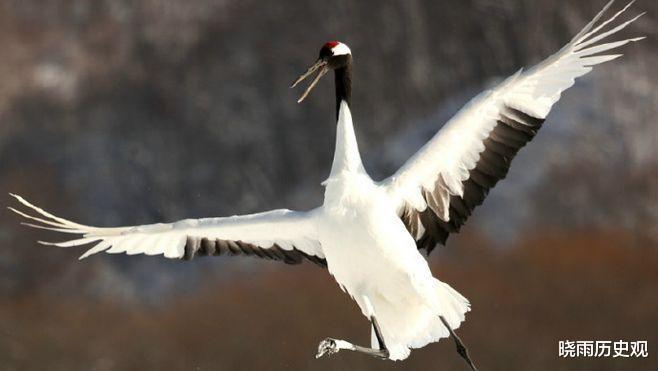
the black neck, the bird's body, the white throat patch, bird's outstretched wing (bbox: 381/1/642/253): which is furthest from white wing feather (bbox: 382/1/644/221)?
the white throat patch

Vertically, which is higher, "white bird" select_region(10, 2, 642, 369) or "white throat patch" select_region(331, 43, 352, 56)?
"white throat patch" select_region(331, 43, 352, 56)

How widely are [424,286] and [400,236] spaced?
0.59 ft

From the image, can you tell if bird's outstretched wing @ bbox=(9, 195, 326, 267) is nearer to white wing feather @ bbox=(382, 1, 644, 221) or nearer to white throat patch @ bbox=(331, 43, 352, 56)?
white wing feather @ bbox=(382, 1, 644, 221)

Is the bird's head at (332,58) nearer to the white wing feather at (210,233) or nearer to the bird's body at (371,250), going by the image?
the bird's body at (371,250)

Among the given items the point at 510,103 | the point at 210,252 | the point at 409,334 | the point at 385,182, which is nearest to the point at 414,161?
the point at 385,182

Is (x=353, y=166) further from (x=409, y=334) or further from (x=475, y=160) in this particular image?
(x=409, y=334)

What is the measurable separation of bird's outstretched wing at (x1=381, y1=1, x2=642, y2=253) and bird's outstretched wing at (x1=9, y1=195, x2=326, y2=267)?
353mm

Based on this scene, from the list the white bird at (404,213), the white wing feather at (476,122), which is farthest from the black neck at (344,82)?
the white wing feather at (476,122)

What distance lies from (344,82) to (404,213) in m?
0.47

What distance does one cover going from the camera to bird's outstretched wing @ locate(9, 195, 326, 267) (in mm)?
3295

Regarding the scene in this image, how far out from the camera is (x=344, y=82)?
10.7 ft

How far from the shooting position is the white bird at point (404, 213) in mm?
3008

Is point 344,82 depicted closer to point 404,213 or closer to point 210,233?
point 404,213

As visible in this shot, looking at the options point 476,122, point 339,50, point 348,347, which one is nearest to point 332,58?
point 339,50
